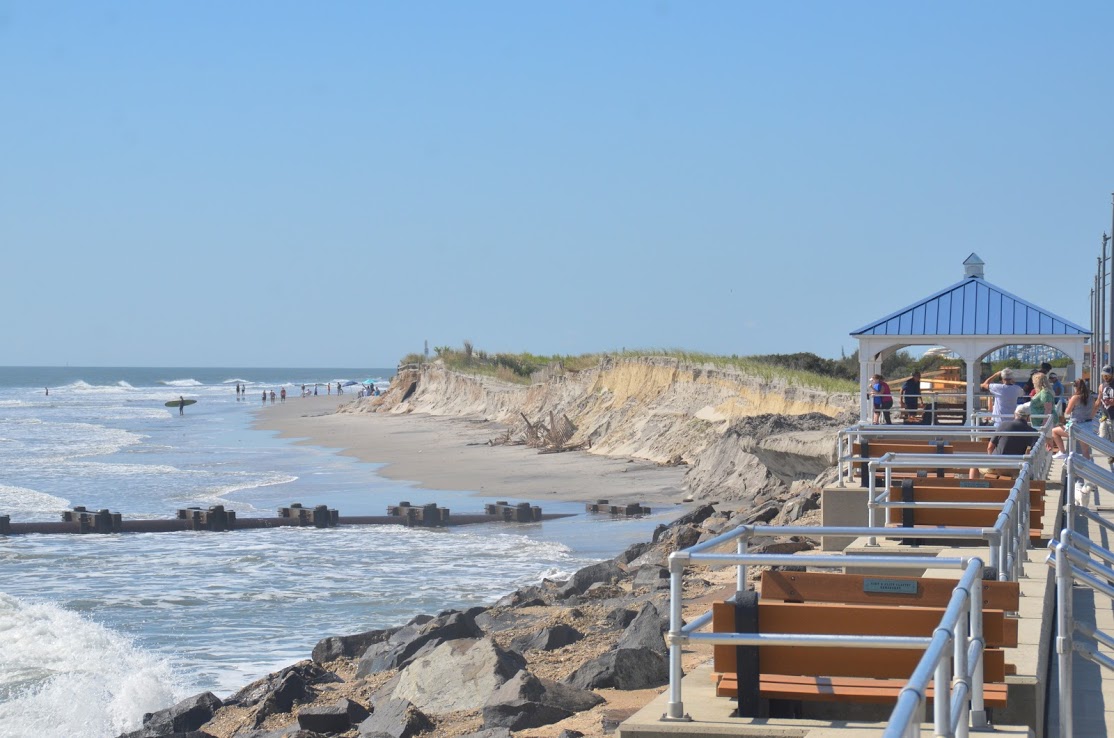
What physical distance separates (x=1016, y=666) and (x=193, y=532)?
64.9ft

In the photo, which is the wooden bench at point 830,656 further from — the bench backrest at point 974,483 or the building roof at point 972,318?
the building roof at point 972,318

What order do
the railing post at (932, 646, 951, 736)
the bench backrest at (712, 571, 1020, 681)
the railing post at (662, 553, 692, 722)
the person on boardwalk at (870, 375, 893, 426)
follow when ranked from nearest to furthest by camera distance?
the railing post at (932, 646, 951, 736) → the railing post at (662, 553, 692, 722) → the bench backrest at (712, 571, 1020, 681) → the person on boardwalk at (870, 375, 893, 426)

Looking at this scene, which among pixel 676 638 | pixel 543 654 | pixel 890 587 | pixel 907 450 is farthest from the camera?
pixel 907 450

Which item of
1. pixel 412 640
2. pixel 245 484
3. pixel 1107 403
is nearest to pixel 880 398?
pixel 1107 403

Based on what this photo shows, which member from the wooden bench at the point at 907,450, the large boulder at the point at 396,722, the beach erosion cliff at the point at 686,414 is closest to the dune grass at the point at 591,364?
the beach erosion cliff at the point at 686,414

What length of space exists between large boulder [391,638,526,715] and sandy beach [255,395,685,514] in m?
15.3

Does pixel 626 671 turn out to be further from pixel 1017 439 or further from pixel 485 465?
pixel 485 465

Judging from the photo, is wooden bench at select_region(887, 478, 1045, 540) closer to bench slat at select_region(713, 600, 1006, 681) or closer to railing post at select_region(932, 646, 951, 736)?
bench slat at select_region(713, 600, 1006, 681)

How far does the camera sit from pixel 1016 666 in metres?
5.84

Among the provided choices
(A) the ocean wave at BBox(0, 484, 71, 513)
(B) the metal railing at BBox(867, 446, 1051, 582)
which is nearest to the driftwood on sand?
(A) the ocean wave at BBox(0, 484, 71, 513)

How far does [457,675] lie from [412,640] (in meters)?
2.00

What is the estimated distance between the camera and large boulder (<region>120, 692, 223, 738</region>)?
1033cm

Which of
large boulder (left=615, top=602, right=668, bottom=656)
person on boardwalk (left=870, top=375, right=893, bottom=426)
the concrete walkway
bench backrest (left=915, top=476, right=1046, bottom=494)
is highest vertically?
person on boardwalk (left=870, top=375, right=893, bottom=426)

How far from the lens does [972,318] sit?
19.1 metres
